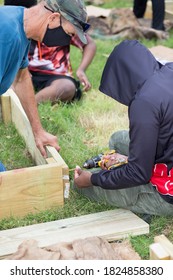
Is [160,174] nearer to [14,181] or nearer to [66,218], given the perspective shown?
[66,218]

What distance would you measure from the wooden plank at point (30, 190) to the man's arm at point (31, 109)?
0.33m

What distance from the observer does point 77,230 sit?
3.06 m

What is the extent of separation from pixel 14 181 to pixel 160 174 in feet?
2.84

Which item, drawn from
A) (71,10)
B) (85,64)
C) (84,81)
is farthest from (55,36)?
(85,64)

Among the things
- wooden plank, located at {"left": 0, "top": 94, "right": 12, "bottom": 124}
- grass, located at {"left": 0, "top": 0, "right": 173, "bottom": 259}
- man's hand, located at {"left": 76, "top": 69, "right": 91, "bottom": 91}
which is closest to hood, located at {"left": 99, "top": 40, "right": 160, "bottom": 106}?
grass, located at {"left": 0, "top": 0, "right": 173, "bottom": 259}

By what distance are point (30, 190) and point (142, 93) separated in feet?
3.25

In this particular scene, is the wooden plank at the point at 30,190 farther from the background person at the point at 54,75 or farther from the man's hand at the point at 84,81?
the man's hand at the point at 84,81

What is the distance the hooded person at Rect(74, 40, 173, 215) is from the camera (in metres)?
2.65

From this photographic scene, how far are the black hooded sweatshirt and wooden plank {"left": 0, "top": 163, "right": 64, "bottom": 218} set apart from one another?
607 mm

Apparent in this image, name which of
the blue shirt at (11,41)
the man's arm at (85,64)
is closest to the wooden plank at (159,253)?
the blue shirt at (11,41)

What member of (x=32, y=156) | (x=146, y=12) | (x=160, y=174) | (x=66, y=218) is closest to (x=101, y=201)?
(x=66, y=218)

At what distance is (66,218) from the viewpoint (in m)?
3.24

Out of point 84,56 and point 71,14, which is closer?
point 71,14

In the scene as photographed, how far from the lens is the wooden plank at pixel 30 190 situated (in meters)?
3.10
